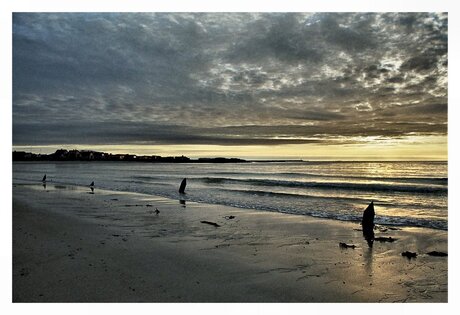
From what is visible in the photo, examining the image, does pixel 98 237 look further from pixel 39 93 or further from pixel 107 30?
pixel 107 30

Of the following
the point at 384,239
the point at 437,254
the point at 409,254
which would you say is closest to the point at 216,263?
the point at 409,254

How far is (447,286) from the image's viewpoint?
4.90 metres

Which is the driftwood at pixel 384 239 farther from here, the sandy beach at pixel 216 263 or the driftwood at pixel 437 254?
the driftwood at pixel 437 254

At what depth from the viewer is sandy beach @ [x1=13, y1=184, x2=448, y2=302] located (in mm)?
4320

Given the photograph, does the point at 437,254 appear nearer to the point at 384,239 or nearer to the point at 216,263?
the point at 384,239

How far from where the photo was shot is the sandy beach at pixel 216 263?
4.32 meters

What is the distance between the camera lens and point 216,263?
510 cm

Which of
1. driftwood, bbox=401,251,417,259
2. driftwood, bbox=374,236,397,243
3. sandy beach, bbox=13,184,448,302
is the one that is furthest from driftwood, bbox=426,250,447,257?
driftwood, bbox=374,236,397,243

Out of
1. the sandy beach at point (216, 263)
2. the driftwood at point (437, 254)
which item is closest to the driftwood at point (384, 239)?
the sandy beach at point (216, 263)

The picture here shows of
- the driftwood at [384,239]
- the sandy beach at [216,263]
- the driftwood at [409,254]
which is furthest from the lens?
the driftwood at [384,239]

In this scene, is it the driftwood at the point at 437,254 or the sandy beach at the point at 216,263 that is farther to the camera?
the driftwood at the point at 437,254

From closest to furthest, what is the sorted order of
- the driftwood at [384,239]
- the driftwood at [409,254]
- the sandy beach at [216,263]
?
1. the sandy beach at [216,263]
2. the driftwood at [409,254]
3. the driftwood at [384,239]

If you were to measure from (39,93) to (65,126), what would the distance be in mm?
1269

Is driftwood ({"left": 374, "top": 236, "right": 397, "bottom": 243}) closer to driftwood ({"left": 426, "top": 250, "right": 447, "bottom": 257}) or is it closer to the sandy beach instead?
the sandy beach
